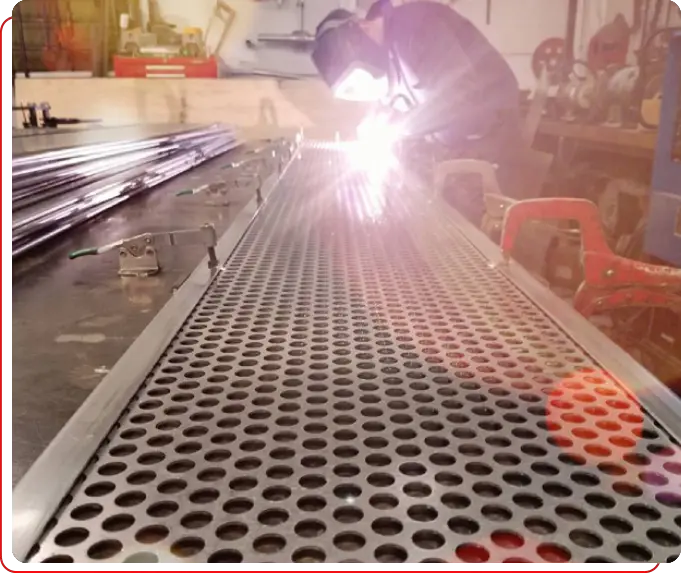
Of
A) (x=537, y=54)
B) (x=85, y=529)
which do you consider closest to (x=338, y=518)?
(x=85, y=529)

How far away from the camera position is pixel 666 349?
1968mm

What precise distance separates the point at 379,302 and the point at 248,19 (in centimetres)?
295

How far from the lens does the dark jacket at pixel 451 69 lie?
3143mm

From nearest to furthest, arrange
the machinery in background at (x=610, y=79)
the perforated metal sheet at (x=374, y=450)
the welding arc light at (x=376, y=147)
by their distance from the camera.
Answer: the perforated metal sheet at (x=374, y=450) < the machinery in background at (x=610, y=79) < the welding arc light at (x=376, y=147)

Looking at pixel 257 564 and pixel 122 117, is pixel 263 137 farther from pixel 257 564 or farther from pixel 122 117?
pixel 257 564

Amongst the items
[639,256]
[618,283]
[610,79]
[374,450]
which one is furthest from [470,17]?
[374,450]

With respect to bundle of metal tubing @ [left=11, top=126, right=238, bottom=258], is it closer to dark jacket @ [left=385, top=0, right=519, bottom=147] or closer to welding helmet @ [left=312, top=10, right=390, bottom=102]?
welding helmet @ [left=312, top=10, right=390, bottom=102]

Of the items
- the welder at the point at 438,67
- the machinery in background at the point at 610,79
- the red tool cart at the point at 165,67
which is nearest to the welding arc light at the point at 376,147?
the welder at the point at 438,67

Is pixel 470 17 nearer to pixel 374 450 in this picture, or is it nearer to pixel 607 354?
pixel 607 354

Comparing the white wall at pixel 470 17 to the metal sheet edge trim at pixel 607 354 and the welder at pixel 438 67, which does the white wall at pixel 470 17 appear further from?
the metal sheet edge trim at pixel 607 354

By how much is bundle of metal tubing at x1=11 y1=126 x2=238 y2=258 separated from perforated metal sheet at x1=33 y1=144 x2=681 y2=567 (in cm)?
60

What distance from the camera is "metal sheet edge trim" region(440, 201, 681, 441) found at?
1.90 feet

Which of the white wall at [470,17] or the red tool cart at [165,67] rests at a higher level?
the white wall at [470,17]

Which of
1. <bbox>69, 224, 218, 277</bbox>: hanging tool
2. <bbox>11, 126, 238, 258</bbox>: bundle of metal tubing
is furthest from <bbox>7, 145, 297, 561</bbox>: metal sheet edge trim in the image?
<bbox>11, 126, 238, 258</bbox>: bundle of metal tubing
